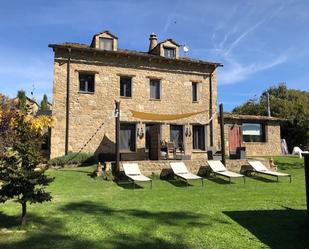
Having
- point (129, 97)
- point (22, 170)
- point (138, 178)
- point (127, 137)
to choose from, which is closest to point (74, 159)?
point (127, 137)

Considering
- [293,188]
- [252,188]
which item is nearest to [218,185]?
[252,188]

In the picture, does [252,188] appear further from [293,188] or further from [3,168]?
[3,168]

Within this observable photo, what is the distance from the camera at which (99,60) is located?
21188 millimetres

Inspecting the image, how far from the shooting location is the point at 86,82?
68.9 feet

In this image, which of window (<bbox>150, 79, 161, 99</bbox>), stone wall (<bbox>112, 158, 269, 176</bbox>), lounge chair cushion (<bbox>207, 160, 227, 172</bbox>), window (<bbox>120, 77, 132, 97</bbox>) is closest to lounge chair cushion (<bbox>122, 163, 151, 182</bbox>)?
stone wall (<bbox>112, 158, 269, 176</bbox>)

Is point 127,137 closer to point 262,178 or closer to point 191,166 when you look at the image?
point 191,166

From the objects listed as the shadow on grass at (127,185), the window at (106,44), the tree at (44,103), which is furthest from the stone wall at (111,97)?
the tree at (44,103)

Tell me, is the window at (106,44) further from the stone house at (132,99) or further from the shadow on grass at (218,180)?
the shadow on grass at (218,180)

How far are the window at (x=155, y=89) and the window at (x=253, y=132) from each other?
761cm

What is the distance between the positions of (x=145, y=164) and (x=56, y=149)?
22.8 ft

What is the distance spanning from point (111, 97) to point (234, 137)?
9963 millimetres

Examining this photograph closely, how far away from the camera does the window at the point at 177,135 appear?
2280cm

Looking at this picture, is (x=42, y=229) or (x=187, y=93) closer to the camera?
(x=42, y=229)

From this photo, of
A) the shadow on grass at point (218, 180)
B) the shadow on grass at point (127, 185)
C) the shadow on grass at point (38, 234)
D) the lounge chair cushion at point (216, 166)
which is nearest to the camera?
the shadow on grass at point (38, 234)
